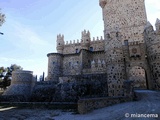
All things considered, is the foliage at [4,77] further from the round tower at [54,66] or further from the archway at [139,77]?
the archway at [139,77]

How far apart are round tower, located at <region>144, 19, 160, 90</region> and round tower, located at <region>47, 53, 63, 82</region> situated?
779 inches

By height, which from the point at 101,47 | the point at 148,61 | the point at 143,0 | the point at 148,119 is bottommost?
the point at 148,119

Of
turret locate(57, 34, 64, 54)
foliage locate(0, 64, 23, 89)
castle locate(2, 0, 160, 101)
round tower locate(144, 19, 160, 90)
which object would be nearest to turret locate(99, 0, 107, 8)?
castle locate(2, 0, 160, 101)

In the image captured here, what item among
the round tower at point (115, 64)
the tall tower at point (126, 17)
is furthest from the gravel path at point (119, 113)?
the tall tower at point (126, 17)

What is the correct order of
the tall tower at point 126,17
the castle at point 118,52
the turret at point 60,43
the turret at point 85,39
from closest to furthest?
the castle at point 118,52, the tall tower at point 126,17, the turret at point 85,39, the turret at point 60,43

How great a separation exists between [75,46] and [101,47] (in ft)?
23.9

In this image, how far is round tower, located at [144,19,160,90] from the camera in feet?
57.9

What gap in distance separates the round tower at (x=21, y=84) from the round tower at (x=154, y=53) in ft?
75.0

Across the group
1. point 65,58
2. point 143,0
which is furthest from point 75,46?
point 143,0

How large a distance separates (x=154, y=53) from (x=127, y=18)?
14682 mm

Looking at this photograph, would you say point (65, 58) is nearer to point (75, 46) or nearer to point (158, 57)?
point (75, 46)

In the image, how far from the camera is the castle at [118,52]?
56.8 ft

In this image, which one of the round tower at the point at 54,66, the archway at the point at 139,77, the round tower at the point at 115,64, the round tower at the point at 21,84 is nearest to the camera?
the round tower at the point at 115,64

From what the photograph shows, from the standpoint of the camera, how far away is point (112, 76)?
16750 millimetres
